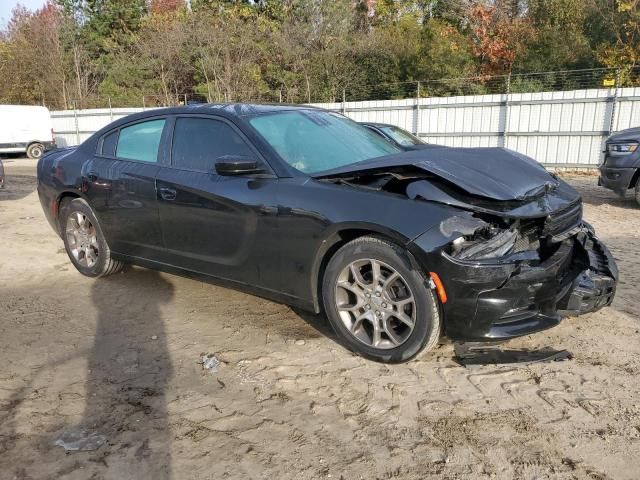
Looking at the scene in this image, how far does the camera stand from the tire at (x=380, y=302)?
3074 mm

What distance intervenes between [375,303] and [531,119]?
43.7 ft

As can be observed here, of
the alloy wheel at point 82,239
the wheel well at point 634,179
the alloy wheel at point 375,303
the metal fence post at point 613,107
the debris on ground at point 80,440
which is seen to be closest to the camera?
the debris on ground at point 80,440

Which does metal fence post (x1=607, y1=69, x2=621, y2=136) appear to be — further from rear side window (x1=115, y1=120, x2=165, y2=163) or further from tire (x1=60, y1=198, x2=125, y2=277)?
tire (x1=60, y1=198, x2=125, y2=277)

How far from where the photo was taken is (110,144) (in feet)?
16.0

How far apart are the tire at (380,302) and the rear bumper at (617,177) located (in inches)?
266

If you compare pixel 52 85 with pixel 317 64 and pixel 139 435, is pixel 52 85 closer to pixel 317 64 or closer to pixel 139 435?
pixel 317 64

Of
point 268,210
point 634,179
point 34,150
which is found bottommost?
point 34,150

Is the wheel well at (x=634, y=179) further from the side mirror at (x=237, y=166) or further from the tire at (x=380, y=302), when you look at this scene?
the side mirror at (x=237, y=166)

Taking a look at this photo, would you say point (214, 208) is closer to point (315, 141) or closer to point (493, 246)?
point (315, 141)

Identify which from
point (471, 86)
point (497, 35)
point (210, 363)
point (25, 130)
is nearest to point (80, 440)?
point (210, 363)

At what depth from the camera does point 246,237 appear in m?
3.73

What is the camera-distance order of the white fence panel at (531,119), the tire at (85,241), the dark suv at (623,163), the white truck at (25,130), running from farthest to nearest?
1. the white truck at (25,130)
2. the white fence panel at (531,119)
3. the dark suv at (623,163)
4. the tire at (85,241)

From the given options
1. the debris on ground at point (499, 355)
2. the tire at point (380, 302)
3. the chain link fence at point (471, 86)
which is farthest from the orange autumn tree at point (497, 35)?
the tire at point (380, 302)

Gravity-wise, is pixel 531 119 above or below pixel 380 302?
above
